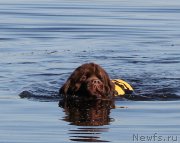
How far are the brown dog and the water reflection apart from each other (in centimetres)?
13

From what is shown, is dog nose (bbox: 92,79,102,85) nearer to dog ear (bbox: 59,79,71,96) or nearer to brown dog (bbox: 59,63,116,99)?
brown dog (bbox: 59,63,116,99)

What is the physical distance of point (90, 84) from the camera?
514 inches

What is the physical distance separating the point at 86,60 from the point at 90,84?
14.2 ft

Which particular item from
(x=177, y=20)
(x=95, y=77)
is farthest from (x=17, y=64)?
(x=177, y=20)

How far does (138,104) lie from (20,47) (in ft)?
21.3

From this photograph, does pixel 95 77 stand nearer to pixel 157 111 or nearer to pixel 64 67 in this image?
pixel 157 111

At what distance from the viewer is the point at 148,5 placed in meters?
30.2

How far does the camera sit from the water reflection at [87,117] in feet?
33.1

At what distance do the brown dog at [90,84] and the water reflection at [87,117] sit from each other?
0.43 ft

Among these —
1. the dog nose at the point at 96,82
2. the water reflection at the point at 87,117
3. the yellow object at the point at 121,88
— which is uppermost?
the dog nose at the point at 96,82

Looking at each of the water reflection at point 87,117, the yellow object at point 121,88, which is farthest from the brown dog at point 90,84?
the yellow object at point 121,88

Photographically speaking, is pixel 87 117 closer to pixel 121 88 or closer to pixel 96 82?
pixel 96 82

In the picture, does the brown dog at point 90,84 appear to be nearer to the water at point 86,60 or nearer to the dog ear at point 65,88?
the dog ear at point 65,88

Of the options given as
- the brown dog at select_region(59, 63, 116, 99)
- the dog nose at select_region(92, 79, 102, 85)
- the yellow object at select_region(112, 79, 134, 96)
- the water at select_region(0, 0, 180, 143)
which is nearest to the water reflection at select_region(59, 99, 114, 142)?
the water at select_region(0, 0, 180, 143)
